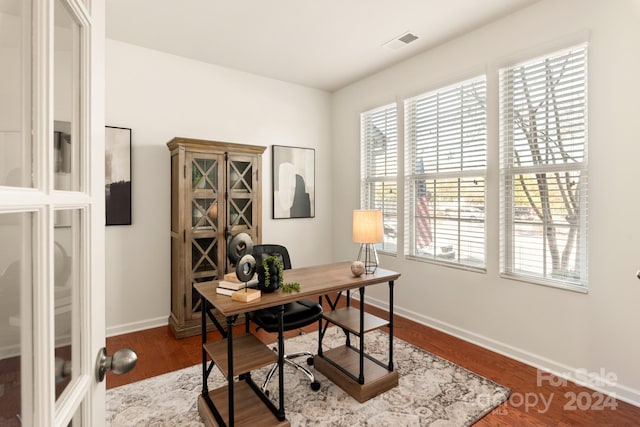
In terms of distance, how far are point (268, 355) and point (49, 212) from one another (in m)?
1.63

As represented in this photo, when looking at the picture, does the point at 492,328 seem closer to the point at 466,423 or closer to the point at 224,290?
the point at 466,423

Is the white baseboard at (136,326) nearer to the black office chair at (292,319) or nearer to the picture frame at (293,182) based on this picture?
the black office chair at (292,319)

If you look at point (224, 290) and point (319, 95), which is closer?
point (224, 290)

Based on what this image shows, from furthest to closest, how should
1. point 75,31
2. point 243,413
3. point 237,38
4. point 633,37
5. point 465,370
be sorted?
point 237,38 < point 465,370 < point 633,37 < point 243,413 < point 75,31

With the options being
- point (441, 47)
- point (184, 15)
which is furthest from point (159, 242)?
point (441, 47)

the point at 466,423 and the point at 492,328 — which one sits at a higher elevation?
the point at 492,328

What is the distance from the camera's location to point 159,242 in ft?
11.7

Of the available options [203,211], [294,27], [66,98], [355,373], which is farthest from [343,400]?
[294,27]

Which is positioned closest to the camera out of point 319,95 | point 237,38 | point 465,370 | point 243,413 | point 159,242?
point 243,413

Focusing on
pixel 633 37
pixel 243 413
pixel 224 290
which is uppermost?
pixel 633 37

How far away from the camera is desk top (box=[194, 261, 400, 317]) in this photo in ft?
5.96

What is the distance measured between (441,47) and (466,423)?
3293 millimetres

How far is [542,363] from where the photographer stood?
2.68 metres

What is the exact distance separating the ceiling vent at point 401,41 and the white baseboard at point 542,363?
2.86 meters
